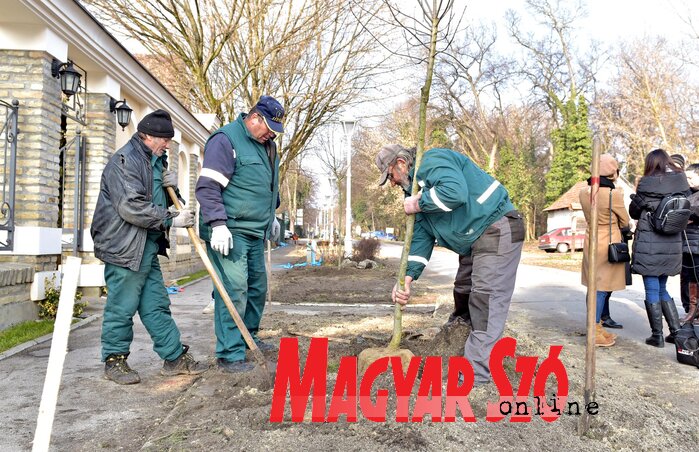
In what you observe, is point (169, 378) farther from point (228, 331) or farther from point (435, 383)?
point (435, 383)

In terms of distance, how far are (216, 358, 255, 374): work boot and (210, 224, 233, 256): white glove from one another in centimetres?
82

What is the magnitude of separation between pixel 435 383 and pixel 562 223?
39571 mm

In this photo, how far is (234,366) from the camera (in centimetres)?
409

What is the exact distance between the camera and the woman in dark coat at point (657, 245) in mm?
5484

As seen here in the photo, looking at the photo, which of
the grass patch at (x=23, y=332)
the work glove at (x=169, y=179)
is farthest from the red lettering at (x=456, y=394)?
the grass patch at (x=23, y=332)

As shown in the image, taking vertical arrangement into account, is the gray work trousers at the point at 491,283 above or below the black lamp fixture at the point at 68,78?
below

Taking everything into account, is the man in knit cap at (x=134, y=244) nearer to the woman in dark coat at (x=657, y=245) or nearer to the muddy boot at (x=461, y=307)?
the muddy boot at (x=461, y=307)

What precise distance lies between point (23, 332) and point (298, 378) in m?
4.30

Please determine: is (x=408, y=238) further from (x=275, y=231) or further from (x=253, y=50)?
(x=253, y=50)

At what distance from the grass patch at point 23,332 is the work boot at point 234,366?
2.30 metres

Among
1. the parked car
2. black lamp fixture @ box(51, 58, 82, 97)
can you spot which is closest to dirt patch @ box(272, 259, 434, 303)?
black lamp fixture @ box(51, 58, 82, 97)

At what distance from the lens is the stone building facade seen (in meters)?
6.33

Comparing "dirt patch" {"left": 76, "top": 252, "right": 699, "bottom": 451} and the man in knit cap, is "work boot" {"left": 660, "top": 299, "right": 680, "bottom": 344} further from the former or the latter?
the man in knit cap

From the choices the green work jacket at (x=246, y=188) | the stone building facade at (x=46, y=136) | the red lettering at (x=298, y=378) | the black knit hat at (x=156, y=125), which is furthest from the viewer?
the stone building facade at (x=46, y=136)
